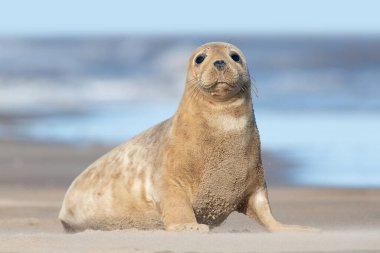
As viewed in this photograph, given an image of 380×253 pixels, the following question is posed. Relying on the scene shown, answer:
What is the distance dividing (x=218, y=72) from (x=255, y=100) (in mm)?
16148

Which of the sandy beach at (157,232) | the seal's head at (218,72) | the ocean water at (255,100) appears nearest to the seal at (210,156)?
the seal's head at (218,72)

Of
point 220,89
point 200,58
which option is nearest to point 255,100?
point 200,58

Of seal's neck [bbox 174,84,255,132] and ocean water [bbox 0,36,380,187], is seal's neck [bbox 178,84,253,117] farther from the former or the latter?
ocean water [bbox 0,36,380,187]

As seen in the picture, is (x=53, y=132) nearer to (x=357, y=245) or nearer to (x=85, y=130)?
(x=85, y=130)

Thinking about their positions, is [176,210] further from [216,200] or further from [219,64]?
[219,64]

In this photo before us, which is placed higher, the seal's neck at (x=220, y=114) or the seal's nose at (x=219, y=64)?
the seal's nose at (x=219, y=64)

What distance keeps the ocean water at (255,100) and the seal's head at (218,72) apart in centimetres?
433

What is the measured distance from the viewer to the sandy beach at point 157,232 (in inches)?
267

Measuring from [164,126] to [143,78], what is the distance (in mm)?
25890

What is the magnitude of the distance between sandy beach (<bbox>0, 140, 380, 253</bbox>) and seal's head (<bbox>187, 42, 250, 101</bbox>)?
90cm

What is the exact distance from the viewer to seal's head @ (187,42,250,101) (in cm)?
792

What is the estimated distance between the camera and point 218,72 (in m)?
7.90

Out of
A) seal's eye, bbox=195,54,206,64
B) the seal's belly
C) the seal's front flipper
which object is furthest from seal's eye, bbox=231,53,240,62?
the seal's front flipper

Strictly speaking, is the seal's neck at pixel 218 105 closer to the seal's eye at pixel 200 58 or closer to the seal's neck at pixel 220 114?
the seal's neck at pixel 220 114
